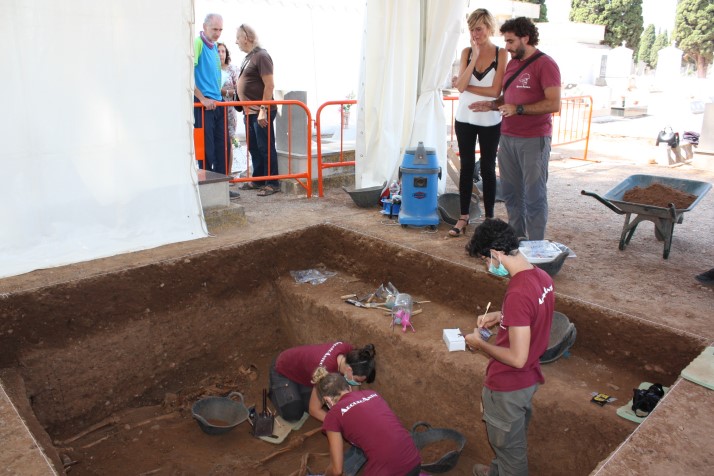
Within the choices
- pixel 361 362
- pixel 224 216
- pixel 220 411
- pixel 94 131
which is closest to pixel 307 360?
pixel 361 362

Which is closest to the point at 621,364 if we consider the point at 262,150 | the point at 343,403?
the point at 343,403

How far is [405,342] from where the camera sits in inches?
178

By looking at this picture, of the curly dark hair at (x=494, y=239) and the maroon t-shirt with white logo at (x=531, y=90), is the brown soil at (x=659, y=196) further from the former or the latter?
the curly dark hair at (x=494, y=239)

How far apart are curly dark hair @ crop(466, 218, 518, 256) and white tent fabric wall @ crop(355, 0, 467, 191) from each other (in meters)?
3.76

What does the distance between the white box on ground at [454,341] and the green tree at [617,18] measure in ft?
130

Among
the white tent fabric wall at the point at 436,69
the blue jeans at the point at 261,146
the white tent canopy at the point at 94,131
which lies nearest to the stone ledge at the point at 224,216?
the white tent canopy at the point at 94,131

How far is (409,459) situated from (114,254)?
316 cm

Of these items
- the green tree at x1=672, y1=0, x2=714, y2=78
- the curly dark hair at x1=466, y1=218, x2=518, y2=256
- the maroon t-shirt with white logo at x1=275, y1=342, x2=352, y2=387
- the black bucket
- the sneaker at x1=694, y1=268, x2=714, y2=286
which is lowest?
the black bucket

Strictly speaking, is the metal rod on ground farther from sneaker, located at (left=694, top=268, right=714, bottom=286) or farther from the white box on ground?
sneaker, located at (left=694, top=268, right=714, bottom=286)

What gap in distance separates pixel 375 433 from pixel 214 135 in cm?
470

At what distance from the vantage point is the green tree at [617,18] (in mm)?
37594

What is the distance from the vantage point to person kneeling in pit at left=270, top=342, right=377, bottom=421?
161 inches

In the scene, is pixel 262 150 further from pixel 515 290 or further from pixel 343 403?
pixel 515 290

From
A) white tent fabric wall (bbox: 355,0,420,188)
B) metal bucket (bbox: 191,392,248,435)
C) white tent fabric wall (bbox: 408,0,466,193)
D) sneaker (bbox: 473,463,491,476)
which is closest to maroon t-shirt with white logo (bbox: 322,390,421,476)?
sneaker (bbox: 473,463,491,476)
